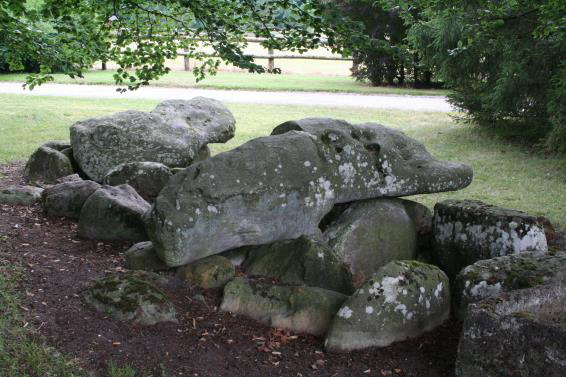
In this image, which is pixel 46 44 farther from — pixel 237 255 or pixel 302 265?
pixel 302 265

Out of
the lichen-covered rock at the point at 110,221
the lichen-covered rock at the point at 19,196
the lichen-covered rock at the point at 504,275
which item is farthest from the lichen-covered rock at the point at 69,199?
the lichen-covered rock at the point at 504,275

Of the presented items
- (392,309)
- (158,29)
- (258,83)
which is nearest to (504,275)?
(392,309)

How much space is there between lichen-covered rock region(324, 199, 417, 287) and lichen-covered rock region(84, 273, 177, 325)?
1.99m

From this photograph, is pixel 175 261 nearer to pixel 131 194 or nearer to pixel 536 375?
pixel 131 194

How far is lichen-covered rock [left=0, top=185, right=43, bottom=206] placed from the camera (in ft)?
28.3

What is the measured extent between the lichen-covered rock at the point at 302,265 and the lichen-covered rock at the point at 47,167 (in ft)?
16.1

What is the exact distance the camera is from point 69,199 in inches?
324

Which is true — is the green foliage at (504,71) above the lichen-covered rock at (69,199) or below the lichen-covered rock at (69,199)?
above

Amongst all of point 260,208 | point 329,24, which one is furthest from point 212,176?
point 329,24

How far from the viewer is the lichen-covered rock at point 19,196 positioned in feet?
28.3

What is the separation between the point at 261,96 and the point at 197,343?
17791 millimetres

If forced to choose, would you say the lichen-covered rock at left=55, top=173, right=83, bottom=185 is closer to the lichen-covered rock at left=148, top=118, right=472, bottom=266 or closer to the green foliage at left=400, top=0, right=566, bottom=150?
the lichen-covered rock at left=148, top=118, right=472, bottom=266

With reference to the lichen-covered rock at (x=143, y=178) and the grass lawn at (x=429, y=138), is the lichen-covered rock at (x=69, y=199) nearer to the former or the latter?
the lichen-covered rock at (x=143, y=178)

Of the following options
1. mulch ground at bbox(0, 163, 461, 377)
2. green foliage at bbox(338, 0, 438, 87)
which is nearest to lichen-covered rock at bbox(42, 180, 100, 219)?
mulch ground at bbox(0, 163, 461, 377)
